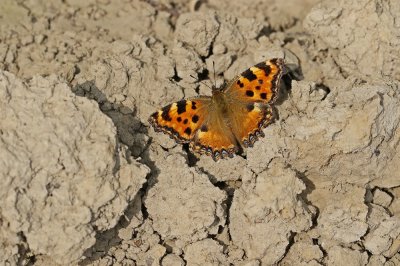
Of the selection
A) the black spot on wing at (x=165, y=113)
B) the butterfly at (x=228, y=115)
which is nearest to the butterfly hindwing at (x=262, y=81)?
the butterfly at (x=228, y=115)

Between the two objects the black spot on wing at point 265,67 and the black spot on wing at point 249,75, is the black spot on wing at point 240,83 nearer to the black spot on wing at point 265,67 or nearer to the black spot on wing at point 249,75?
the black spot on wing at point 249,75

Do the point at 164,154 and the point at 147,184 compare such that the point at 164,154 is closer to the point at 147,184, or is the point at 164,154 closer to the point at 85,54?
the point at 147,184

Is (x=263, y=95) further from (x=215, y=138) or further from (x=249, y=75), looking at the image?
(x=215, y=138)

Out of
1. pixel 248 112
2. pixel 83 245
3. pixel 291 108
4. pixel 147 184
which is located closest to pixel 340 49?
pixel 291 108

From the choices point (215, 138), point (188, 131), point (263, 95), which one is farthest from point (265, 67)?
point (188, 131)

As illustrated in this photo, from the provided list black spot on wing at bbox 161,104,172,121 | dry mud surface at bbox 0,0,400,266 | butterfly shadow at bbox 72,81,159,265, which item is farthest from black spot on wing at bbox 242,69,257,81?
butterfly shadow at bbox 72,81,159,265

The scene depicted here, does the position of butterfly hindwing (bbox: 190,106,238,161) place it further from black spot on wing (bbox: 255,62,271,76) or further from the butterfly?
black spot on wing (bbox: 255,62,271,76)
